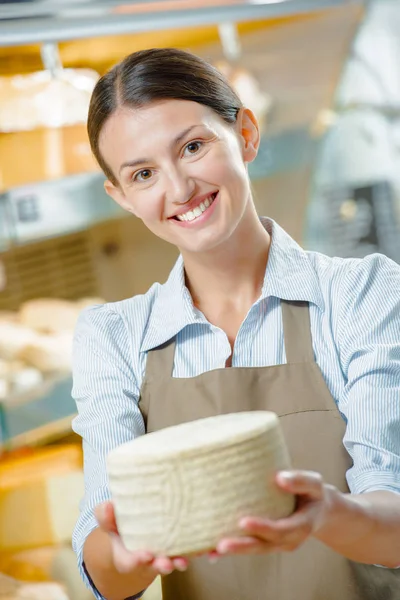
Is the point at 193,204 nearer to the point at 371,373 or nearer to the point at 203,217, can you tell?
the point at 203,217

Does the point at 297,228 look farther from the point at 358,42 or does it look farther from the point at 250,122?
the point at 250,122

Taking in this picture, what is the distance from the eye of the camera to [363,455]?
4.14ft

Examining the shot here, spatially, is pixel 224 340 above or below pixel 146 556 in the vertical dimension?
above

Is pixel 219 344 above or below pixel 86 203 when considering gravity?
below

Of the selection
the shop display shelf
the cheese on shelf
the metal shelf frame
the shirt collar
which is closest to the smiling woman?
the shirt collar

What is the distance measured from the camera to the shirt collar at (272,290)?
145 centimetres

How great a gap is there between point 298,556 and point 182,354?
14.8 inches

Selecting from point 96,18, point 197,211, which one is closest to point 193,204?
point 197,211

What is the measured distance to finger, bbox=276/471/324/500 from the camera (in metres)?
1.00

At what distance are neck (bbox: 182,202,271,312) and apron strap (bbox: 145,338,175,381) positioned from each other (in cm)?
10

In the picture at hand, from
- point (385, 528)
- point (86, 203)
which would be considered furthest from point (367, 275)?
point (86, 203)

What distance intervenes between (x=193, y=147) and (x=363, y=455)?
1.71ft

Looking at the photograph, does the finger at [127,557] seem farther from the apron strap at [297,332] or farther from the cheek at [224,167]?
the cheek at [224,167]

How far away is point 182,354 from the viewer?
1493 mm
